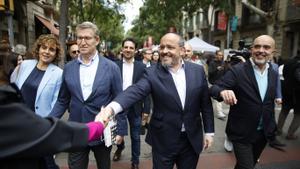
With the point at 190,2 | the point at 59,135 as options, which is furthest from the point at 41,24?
the point at 59,135

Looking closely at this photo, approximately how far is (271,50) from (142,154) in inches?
120

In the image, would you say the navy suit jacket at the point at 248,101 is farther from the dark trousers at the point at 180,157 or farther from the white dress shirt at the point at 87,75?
the white dress shirt at the point at 87,75

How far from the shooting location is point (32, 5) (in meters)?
19.9

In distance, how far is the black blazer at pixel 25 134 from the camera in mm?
1476

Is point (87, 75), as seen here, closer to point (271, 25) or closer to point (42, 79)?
point (42, 79)

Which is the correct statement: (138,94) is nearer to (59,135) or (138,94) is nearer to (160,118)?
(160,118)

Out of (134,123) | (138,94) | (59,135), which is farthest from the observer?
(134,123)

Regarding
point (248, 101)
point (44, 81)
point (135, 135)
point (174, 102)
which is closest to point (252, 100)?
point (248, 101)

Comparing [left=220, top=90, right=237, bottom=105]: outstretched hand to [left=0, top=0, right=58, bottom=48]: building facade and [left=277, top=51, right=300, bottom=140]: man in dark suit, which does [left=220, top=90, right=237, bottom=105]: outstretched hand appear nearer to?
[left=277, top=51, right=300, bottom=140]: man in dark suit

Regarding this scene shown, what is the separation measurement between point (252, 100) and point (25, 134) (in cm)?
275

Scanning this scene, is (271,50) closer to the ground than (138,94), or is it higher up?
higher up

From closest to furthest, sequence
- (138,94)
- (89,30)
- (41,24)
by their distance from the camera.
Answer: (138,94)
(89,30)
(41,24)

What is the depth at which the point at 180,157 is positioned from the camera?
340cm

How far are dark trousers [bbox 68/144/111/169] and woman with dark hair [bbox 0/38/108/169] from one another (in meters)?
1.69
